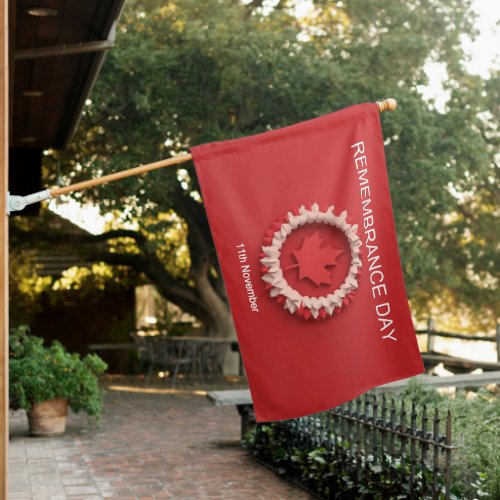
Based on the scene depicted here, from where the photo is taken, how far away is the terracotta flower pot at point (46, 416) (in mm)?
10961

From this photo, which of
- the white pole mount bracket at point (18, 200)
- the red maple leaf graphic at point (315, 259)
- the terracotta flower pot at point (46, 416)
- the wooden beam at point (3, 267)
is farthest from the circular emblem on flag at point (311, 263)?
the terracotta flower pot at point (46, 416)

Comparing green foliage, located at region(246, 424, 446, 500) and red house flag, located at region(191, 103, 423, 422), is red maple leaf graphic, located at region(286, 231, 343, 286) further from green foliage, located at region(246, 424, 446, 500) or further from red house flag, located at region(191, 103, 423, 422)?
green foliage, located at region(246, 424, 446, 500)

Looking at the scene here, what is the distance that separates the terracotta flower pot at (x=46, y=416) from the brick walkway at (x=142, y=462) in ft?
0.54

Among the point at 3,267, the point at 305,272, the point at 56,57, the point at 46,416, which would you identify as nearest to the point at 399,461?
the point at 305,272

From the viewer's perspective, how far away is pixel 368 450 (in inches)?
285

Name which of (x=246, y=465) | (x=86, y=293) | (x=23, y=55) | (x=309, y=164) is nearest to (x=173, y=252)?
(x=86, y=293)

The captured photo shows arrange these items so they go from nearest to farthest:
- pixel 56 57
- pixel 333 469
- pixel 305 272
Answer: pixel 305 272, pixel 333 469, pixel 56 57

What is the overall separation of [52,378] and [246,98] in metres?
6.83

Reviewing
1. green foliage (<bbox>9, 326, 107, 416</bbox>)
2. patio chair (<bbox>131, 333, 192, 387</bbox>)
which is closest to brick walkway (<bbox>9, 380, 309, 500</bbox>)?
green foliage (<bbox>9, 326, 107, 416</bbox>)

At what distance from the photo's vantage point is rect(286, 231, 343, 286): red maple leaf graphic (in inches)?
193

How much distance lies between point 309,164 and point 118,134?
11.1m

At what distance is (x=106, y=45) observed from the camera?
7609mm

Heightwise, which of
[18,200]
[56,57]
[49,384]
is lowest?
[49,384]

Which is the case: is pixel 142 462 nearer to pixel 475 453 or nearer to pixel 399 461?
pixel 399 461
